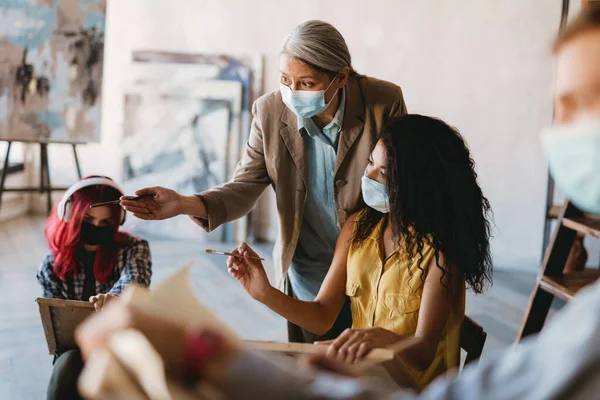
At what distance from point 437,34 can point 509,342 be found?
2.49m

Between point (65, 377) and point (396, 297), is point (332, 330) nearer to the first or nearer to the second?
point (396, 297)

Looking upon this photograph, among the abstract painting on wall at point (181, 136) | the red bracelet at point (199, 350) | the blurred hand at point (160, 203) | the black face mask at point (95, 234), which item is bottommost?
the abstract painting on wall at point (181, 136)

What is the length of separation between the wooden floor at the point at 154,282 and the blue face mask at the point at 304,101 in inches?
69.9

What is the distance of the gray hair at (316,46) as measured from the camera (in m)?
1.97

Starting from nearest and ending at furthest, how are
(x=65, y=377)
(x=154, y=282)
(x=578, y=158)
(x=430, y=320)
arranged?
(x=578, y=158)
(x=430, y=320)
(x=65, y=377)
(x=154, y=282)

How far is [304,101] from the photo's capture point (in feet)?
6.88

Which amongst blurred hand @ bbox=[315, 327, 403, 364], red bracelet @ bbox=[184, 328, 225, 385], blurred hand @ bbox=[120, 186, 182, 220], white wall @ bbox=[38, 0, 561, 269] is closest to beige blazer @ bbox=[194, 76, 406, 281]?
blurred hand @ bbox=[120, 186, 182, 220]

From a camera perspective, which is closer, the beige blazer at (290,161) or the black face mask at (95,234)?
the beige blazer at (290,161)

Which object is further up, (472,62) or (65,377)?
(472,62)

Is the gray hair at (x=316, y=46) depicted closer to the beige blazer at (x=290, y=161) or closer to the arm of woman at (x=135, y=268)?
the beige blazer at (x=290, y=161)

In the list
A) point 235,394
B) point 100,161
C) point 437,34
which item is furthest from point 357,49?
point 235,394

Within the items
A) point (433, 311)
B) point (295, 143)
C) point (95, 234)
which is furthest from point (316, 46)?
point (95, 234)

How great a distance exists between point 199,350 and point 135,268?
5.47 ft

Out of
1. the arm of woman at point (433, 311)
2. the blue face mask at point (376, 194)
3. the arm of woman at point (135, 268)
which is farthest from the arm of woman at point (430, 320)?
the arm of woman at point (135, 268)
